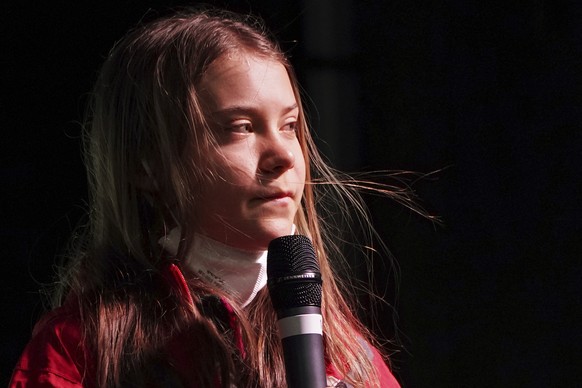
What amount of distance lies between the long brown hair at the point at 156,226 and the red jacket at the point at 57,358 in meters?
0.02

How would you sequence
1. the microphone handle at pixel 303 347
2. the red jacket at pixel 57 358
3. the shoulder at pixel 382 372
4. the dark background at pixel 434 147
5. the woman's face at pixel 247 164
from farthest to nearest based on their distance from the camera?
the dark background at pixel 434 147 < the shoulder at pixel 382 372 < the woman's face at pixel 247 164 < the red jacket at pixel 57 358 < the microphone handle at pixel 303 347

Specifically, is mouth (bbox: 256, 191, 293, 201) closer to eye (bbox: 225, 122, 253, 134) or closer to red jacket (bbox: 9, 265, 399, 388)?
eye (bbox: 225, 122, 253, 134)

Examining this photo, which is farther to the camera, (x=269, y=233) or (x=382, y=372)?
(x=382, y=372)

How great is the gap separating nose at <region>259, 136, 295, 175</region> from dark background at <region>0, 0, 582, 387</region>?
1.17 m

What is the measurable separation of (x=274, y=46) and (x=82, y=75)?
100cm

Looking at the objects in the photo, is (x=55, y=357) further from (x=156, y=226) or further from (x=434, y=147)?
(x=434, y=147)

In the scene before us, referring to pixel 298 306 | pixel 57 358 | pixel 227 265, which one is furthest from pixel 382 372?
pixel 57 358

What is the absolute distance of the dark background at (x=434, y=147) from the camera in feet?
8.70

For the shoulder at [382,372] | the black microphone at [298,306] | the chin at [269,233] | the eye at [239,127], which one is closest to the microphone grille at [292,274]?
the black microphone at [298,306]

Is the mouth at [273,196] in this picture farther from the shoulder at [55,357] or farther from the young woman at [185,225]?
the shoulder at [55,357]

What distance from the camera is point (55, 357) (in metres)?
1.47

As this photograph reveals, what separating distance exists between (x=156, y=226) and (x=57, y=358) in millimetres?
288

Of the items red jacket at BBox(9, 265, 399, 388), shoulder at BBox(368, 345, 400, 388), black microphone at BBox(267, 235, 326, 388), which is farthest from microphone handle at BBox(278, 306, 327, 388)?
shoulder at BBox(368, 345, 400, 388)

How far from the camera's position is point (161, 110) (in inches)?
64.6
